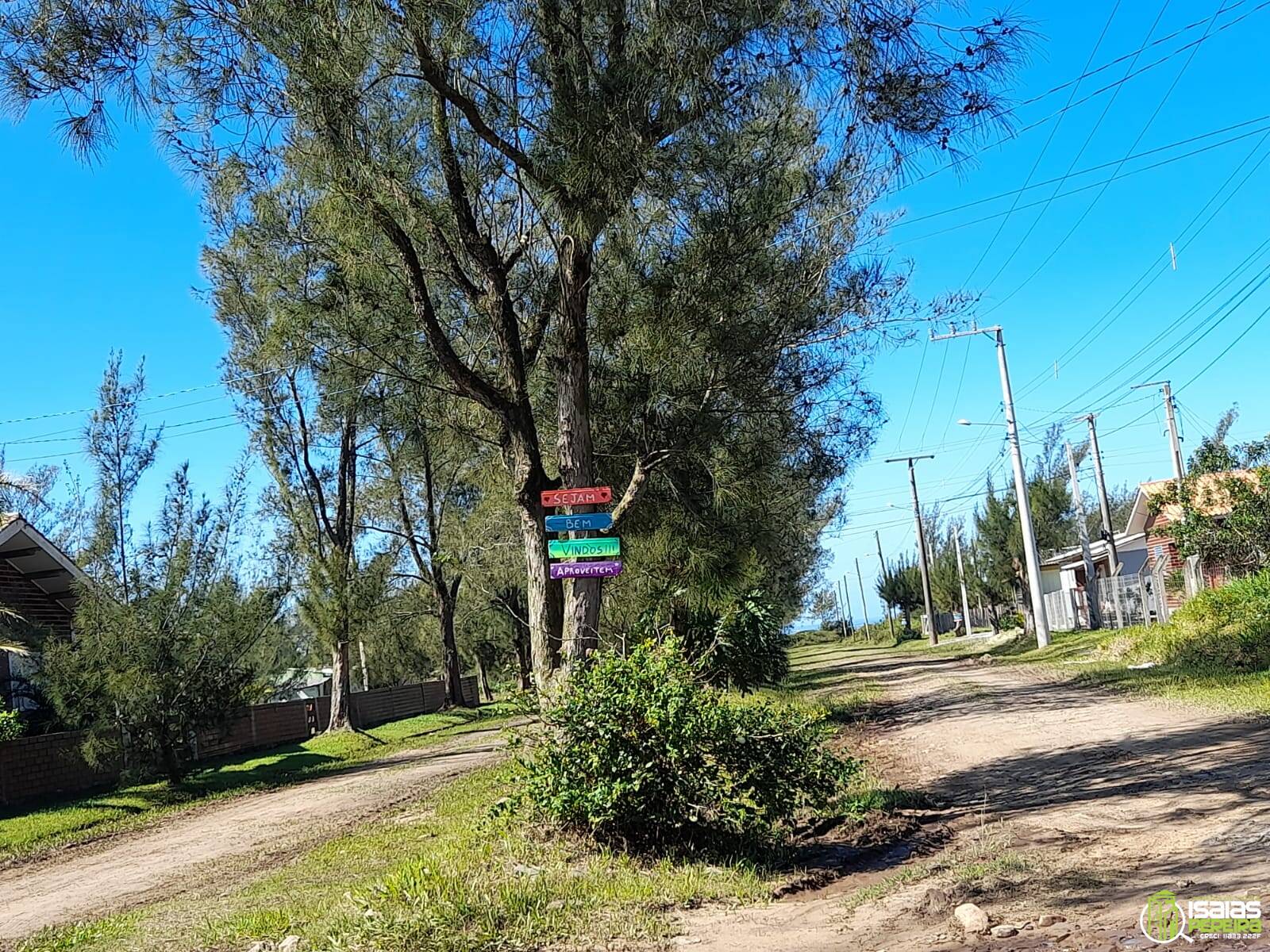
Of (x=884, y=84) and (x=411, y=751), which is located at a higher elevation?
(x=884, y=84)

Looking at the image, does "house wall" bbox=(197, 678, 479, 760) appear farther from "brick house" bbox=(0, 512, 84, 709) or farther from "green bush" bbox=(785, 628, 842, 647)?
"green bush" bbox=(785, 628, 842, 647)

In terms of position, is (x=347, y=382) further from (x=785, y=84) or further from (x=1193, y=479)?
(x=1193, y=479)

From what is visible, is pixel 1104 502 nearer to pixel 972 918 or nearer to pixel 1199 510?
pixel 1199 510

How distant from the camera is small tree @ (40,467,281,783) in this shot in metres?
16.5

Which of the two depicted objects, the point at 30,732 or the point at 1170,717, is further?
the point at 30,732

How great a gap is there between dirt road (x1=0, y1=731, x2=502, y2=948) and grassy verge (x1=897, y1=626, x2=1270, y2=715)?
10.5m

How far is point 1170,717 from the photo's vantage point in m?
12.3

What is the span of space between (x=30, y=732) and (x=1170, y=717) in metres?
20.1

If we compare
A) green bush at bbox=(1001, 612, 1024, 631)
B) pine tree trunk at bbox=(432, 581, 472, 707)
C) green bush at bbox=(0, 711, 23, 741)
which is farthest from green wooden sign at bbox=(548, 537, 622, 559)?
green bush at bbox=(1001, 612, 1024, 631)

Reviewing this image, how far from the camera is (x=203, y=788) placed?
1795cm

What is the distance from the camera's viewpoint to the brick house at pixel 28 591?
20156 millimetres

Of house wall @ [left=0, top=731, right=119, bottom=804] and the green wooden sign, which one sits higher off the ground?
the green wooden sign

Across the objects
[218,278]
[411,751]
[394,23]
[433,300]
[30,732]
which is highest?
[218,278]

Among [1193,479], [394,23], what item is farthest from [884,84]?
[1193,479]
